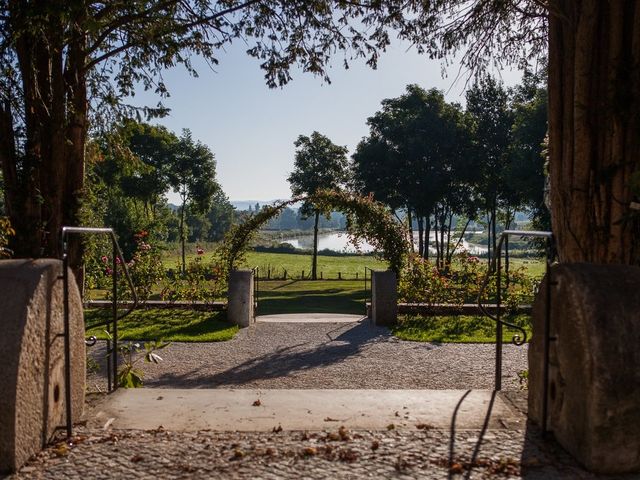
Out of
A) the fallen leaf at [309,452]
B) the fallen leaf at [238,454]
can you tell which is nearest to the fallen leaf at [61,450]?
the fallen leaf at [238,454]

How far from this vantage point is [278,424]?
13.7ft

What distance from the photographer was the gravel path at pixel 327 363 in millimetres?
7629

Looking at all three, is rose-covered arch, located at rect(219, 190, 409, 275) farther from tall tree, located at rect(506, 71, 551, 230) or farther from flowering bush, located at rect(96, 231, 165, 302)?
tall tree, located at rect(506, 71, 551, 230)

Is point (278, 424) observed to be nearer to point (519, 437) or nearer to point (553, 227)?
point (519, 437)

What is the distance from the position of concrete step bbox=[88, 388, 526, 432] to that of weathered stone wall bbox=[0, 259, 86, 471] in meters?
0.61

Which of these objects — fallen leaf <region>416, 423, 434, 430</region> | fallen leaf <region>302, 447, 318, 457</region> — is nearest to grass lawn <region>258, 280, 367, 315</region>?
fallen leaf <region>416, 423, 434, 430</region>

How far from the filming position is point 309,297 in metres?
21.7

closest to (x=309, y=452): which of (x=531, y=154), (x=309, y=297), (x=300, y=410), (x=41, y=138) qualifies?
(x=300, y=410)

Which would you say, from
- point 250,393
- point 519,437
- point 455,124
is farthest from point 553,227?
point 455,124

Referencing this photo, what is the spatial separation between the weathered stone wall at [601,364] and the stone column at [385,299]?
8584 mm

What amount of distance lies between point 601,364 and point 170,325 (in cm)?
964

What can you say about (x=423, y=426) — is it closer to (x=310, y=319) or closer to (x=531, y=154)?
(x=310, y=319)

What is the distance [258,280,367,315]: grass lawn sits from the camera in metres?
17.5

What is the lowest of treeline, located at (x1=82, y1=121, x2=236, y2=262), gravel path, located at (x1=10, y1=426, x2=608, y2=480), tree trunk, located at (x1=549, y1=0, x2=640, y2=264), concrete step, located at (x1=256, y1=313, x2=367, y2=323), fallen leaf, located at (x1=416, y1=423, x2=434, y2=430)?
concrete step, located at (x1=256, y1=313, x2=367, y2=323)
